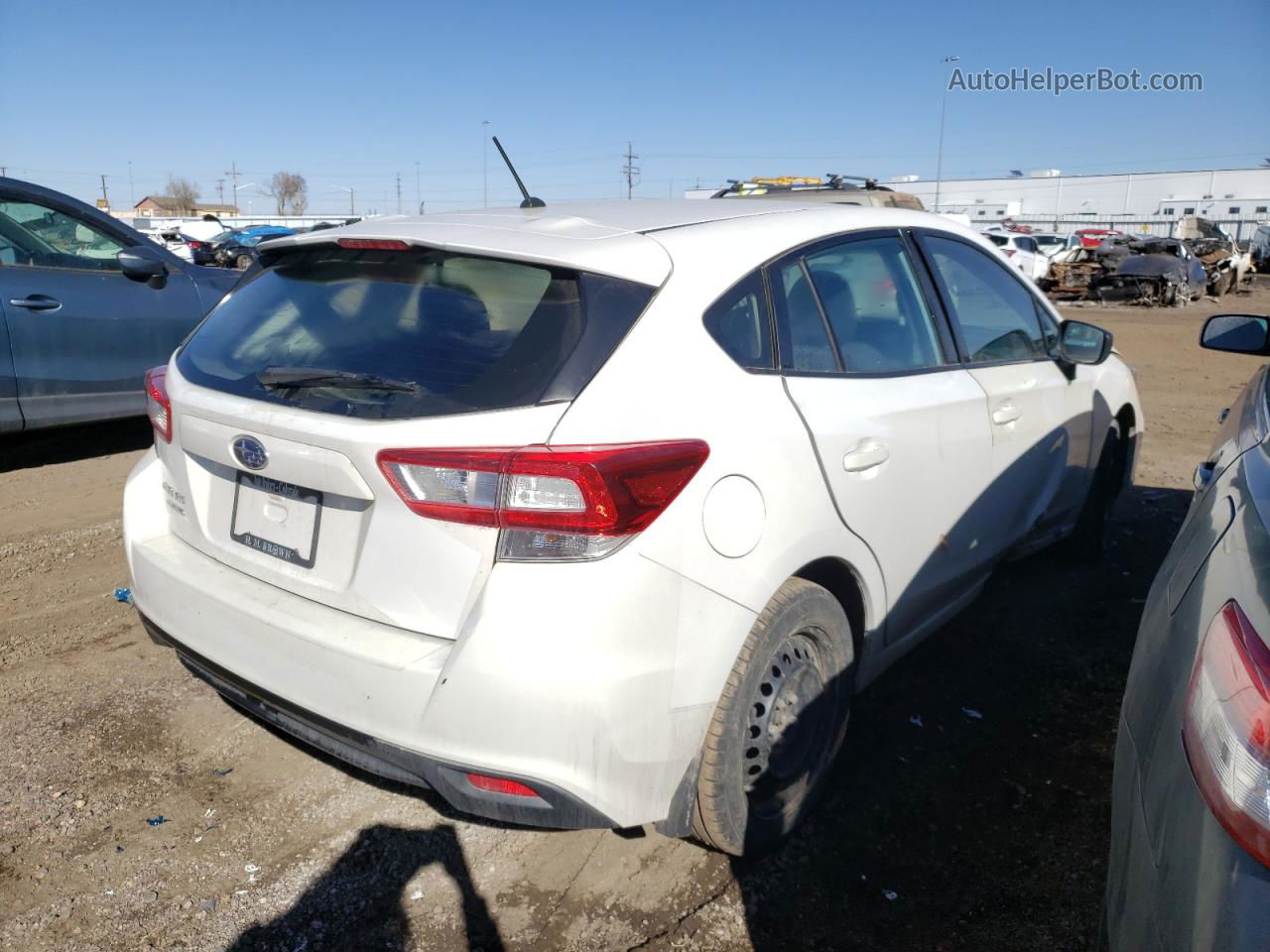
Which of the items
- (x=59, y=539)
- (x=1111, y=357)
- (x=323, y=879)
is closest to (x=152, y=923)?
(x=323, y=879)

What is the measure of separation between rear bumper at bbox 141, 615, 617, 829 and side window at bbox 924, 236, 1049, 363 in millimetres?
2219

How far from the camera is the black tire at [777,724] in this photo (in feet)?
7.63

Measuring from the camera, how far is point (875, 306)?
3.05m

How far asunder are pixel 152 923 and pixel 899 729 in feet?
7.58

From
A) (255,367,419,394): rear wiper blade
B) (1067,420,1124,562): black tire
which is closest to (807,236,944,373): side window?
(255,367,419,394): rear wiper blade

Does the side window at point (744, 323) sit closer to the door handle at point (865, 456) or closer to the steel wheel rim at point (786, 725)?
the door handle at point (865, 456)

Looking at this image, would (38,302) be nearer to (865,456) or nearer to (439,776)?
(439,776)

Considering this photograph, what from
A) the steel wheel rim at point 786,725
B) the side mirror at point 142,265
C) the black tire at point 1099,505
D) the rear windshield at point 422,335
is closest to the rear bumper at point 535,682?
the steel wheel rim at point 786,725

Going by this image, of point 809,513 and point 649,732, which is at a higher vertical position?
point 809,513

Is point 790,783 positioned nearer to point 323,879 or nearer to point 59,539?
point 323,879

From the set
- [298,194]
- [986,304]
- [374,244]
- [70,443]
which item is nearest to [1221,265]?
[986,304]

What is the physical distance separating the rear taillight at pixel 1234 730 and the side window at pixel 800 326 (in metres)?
1.30

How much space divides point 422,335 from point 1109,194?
82.3 m

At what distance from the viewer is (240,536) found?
8.11 feet
